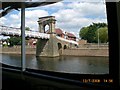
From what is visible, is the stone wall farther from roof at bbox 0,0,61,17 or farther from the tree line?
roof at bbox 0,0,61,17

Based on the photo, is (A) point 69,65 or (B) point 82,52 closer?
(A) point 69,65

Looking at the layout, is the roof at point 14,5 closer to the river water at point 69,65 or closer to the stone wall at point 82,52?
the river water at point 69,65

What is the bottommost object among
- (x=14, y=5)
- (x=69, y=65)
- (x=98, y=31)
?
(x=69, y=65)

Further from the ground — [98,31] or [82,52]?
[98,31]

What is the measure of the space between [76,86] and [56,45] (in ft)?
59.2

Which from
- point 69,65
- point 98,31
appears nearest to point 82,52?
point 69,65

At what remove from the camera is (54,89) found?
0.98 metres

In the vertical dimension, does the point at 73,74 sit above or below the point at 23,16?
below

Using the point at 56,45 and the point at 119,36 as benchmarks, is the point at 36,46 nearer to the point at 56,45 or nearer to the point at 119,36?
the point at 56,45

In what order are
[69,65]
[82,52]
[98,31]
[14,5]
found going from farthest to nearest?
[82,52] → [69,65] → [98,31] → [14,5]

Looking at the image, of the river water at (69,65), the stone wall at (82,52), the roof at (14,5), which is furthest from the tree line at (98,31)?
the stone wall at (82,52)

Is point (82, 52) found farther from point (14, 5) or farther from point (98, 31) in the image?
point (14, 5)

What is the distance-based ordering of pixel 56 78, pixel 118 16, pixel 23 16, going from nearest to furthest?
pixel 118 16 < pixel 56 78 < pixel 23 16

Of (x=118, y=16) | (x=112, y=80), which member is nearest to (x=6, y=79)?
(x=112, y=80)
